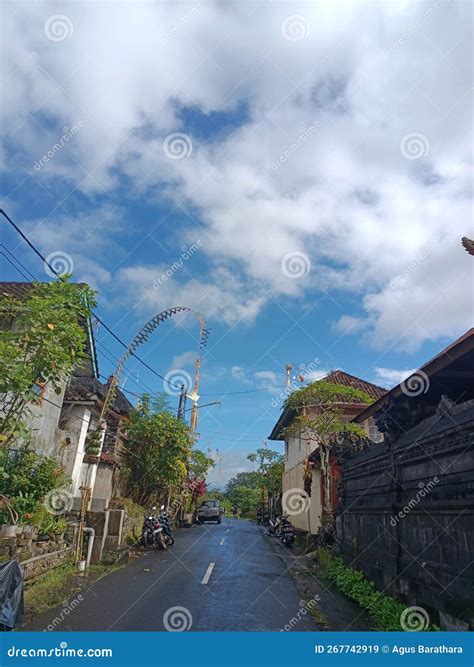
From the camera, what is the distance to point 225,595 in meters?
7.92

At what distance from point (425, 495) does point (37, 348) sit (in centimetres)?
592

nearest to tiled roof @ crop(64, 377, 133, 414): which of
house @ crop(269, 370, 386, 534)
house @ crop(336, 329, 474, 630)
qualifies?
house @ crop(269, 370, 386, 534)

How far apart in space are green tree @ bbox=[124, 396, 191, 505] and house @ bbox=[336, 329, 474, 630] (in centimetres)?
998

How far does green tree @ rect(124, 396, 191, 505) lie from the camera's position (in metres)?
18.4

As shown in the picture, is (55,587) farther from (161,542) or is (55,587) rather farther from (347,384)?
(347,384)

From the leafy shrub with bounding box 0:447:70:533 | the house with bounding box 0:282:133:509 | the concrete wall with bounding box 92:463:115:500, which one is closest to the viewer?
the leafy shrub with bounding box 0:447:70:533

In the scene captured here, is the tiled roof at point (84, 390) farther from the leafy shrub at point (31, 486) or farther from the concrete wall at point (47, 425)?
the leafy shrub at point (31, 486)

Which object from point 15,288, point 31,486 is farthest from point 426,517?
point 15,288

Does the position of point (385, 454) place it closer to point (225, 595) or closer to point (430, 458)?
point (430, 458)

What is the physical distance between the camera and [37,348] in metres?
6.06

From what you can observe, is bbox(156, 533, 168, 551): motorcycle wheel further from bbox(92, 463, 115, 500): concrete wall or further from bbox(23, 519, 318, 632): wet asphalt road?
bbox(92, 463, 115, 500): concrete wall

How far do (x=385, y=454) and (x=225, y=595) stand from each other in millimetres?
3938

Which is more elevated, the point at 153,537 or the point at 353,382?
the point at 353,382

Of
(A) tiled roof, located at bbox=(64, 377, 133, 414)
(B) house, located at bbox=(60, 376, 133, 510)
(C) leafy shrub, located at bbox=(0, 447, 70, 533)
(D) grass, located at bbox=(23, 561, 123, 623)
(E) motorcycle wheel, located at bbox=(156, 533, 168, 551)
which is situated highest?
(A) tiled roof, located at bbox=(64, 377, 133, 414)
